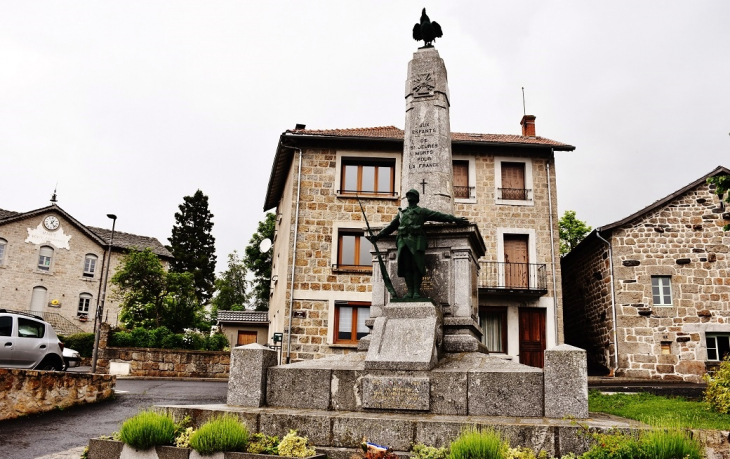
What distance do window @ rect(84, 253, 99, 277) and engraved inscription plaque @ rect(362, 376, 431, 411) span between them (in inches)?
1430

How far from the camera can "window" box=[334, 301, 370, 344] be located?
68.0 ft

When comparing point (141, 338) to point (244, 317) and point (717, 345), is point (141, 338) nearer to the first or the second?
point (244, 317)

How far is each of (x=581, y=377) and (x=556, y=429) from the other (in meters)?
0.84

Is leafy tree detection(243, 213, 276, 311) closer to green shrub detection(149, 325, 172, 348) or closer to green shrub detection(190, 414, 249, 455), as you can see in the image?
green shrub detection(149, 325, 172, 348)

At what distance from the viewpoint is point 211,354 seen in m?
21.1

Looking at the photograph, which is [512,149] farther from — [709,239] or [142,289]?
[142,289]

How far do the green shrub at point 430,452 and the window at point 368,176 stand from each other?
16428mm

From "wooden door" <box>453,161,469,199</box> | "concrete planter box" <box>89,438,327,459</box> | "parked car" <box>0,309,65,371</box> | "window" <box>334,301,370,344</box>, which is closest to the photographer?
"concrete planter box" <box>89,438,327,459</box>

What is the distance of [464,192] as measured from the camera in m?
22.3

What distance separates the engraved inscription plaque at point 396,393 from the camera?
7.15 meters

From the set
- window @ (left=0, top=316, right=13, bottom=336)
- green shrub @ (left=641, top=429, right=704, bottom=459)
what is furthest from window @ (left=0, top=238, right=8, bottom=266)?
green shrub @ (left=641, top=429, right=704, bottom=459)

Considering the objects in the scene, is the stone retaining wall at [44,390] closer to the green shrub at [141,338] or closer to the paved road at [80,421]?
the paved road at [80,421]

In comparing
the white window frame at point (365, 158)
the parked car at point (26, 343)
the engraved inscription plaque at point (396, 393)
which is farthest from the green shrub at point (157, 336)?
the engraved inscription plaque at point (396, 393)

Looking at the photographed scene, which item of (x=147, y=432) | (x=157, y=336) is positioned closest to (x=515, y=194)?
(x=157, y=336)
